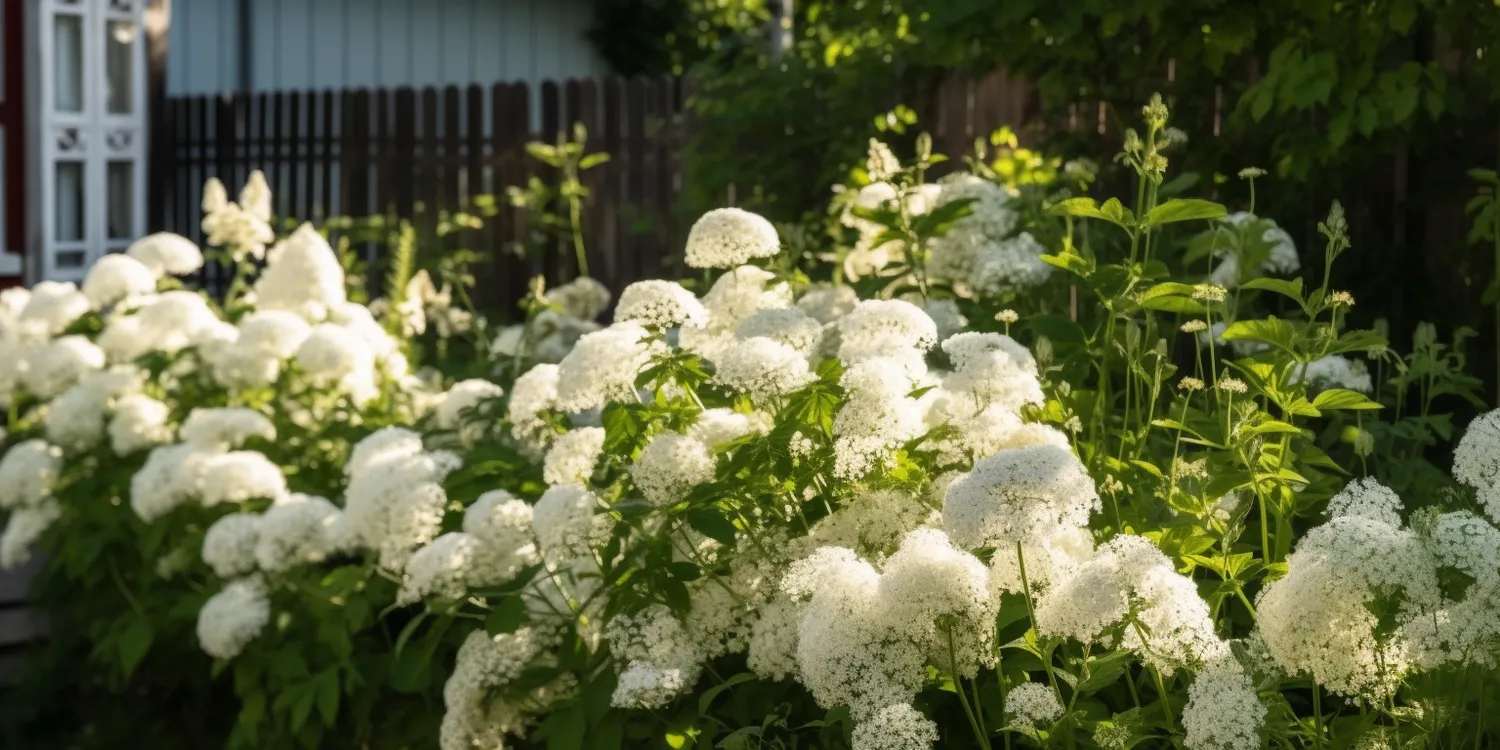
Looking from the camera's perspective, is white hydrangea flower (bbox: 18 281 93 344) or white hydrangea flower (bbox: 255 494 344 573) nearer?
white hydrangea flower (bbox: 255 494 344 573)

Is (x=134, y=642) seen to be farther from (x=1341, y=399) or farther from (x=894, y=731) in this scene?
(x=1341, y=399)

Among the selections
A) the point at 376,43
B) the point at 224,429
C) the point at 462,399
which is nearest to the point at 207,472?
the point at 224,429

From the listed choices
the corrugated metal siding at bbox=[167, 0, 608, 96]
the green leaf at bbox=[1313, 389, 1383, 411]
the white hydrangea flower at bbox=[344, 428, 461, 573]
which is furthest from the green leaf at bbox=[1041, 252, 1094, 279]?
the corrugated metal siding at bbox=[167, 0, 608, 96]

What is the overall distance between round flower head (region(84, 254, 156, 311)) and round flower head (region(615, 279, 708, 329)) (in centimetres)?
304

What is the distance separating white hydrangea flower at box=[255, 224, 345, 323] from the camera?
5.28m

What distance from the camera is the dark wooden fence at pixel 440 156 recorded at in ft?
30.0

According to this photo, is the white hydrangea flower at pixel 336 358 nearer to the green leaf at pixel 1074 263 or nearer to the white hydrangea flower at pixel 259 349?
the white hydrangea flower at pixel 259 349

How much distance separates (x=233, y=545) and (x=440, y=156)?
Answer: 6624mm

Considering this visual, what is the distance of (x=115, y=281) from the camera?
5.46 metres

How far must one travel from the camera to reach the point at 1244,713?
6.46 feet

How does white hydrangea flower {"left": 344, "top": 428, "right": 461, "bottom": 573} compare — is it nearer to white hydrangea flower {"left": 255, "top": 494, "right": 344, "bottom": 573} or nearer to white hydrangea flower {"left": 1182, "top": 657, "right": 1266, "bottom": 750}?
white hydrangea flower {"left": 255, "top": 494, "right": 344, "bottom": 573}

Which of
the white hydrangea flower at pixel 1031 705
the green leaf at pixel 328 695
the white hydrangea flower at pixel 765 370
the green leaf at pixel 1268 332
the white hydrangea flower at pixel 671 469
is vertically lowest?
the green leaf at pixel 328 695

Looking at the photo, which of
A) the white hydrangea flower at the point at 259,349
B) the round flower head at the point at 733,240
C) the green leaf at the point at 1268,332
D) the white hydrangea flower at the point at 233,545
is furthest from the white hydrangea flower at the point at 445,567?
the white hydrangea flower at the point at 259,349

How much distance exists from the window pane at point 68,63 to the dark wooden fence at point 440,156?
0.86 m
